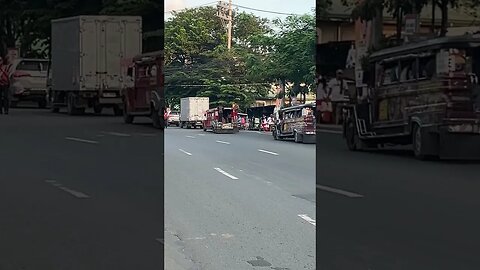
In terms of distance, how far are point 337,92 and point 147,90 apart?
0.68 metres

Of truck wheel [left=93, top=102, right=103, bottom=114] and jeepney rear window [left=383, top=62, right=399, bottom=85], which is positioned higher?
jeepney rear window [left=383, top=62, right=399, bottom=85]

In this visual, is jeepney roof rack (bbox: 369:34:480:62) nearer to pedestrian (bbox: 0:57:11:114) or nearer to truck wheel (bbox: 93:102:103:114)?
truck wheel (bbox: 93:102:103:114)

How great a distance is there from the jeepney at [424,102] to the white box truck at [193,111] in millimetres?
502

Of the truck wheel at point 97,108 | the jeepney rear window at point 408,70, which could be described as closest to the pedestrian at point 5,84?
the truck wheel at point 97,108

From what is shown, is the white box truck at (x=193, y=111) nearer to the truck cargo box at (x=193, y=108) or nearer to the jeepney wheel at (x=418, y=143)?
the truck cargo box at (x=193, y=108)

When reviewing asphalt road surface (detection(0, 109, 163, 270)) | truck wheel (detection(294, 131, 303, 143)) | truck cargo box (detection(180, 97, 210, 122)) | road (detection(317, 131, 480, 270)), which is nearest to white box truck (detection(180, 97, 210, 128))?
truck cargo box (detection(180, 97, 210, 122))

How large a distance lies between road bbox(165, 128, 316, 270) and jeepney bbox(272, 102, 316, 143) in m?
0.03

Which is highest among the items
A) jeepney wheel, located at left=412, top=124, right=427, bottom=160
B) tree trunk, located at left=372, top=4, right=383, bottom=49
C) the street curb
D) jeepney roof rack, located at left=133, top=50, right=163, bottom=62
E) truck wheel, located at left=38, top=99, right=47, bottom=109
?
tree trunk, located at left=372, top=4, right=383, bottom=49

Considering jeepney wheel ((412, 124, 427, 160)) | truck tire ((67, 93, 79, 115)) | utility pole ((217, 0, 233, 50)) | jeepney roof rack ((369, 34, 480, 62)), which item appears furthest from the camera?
truck tire ((67, 93, 79, 115))

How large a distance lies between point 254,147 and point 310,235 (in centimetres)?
36

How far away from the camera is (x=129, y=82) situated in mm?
2217

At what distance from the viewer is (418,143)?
2.06 metres

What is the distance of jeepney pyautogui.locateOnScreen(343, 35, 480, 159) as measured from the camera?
6.43 ft

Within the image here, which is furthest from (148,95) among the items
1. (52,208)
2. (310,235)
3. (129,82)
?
(310,235)
